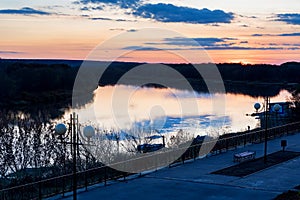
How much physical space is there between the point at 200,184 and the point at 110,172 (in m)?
4.04

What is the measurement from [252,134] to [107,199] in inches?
404

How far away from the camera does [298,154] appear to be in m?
16.2

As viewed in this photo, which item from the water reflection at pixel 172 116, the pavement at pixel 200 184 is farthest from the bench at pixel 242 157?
the water reflection at pixel 172 116

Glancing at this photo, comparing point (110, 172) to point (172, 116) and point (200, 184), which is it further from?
point (172, 116)

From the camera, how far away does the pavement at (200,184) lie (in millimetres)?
10961

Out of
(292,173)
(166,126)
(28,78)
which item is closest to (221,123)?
(166,126)

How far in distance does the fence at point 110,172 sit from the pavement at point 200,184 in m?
0.61

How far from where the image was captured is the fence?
11962 mm

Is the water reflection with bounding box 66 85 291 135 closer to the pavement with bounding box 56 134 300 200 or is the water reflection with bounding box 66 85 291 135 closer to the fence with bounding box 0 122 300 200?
the fence with bounding box 0 122 300 200

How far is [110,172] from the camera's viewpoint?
15102 mm

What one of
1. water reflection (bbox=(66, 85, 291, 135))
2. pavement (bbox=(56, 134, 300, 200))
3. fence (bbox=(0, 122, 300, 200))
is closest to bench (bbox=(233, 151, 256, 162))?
pavement (bbox=(56, 134, 300, 200))

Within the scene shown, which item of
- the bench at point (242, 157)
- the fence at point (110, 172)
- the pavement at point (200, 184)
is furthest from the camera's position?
the bench at point (242, 157)

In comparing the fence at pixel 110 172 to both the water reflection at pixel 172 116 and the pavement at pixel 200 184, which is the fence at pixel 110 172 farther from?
the water reflection at pixel 172 116

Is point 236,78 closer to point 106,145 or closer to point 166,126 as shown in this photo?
point 166,126
